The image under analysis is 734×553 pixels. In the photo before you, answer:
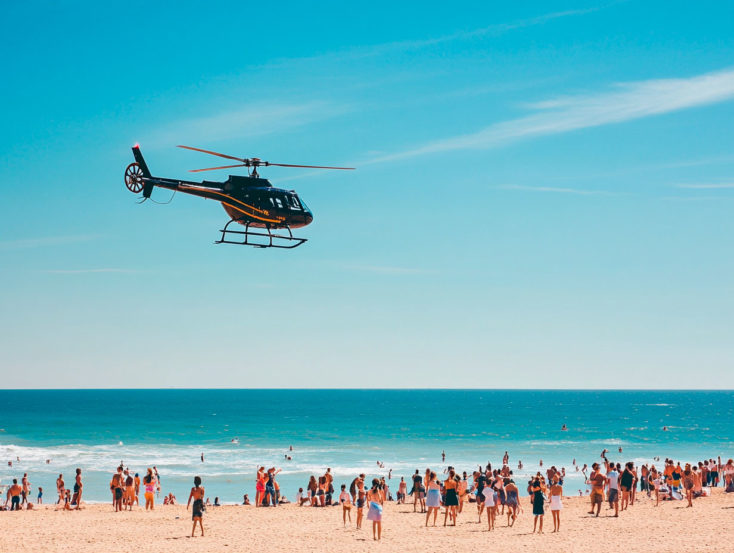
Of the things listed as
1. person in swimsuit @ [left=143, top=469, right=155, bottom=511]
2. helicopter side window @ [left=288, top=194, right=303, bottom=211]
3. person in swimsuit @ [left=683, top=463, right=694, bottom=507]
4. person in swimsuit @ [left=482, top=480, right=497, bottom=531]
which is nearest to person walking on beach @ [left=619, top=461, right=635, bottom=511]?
person in swimsuit @ [left=683, top=463, right=694, bottom=507]

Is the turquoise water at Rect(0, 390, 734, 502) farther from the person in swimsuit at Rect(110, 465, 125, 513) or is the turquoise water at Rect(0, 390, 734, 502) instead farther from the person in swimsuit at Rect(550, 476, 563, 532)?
the person in swimsuit at Rect(550, 476, 563, 532)

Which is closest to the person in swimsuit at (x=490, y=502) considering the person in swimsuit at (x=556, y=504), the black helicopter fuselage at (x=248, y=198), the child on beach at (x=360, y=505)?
the person in swimsuit at (x=556, y=504)

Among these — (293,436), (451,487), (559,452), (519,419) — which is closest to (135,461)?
(293,436)

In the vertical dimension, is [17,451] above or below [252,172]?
below

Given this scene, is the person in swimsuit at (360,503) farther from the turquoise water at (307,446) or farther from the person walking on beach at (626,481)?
the turquoise water at (307,446)

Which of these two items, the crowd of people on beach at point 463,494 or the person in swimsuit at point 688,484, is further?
the person in swimsuit at point 688,484

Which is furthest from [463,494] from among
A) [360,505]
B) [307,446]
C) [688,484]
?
[307,446]

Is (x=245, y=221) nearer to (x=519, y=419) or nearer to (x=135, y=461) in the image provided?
(x=135, y=461)
